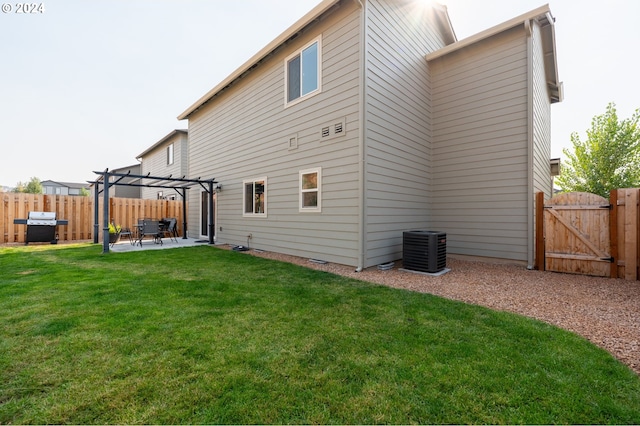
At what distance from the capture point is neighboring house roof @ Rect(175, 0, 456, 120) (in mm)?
6254

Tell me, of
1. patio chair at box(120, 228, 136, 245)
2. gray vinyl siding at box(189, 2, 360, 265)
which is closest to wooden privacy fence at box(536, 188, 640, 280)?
gray vinyl siding at box(189, 2, 360, 265)

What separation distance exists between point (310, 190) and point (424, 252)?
3009mm

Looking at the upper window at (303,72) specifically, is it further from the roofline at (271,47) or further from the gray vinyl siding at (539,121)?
the gray vinyl siding at (539,121)

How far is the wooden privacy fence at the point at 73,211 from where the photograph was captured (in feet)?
30.7

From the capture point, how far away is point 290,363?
2148 mm

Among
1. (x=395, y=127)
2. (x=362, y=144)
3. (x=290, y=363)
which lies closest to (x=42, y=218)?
(x=362, y=144)

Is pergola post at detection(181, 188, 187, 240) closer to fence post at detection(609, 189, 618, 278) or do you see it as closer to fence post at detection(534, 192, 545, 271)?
fence post at detection(534, 192, 545, 271)

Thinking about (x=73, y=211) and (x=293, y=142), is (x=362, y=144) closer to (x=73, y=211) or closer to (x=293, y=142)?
(x=293, y=142)

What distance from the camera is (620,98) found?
1351 centimetres

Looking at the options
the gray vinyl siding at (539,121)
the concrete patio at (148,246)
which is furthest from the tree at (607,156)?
the concrete patio at (148,246)

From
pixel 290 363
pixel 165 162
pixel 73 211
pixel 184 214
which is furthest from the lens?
pixel 165 162

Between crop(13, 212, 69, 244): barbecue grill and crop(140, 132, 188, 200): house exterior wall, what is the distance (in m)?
5.16

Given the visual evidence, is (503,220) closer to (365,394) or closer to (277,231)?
(277,231)

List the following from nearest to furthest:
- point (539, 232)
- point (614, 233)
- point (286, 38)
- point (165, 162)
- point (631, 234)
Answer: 1. point (631, 234)
2. point (614, 233)
3. point (539, 232)
4. point (286, 38)
5. point (165, 162)
